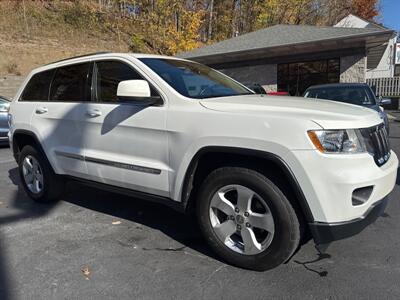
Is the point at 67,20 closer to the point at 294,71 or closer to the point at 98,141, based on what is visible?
the point at 294,71

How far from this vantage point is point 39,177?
5109 millimetres

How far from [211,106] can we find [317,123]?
0.90 metres

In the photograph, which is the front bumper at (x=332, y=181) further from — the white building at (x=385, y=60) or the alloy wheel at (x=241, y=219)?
the white building at (x=385, y=60)

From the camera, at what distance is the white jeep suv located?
282cm

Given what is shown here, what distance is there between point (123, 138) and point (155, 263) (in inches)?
47.6

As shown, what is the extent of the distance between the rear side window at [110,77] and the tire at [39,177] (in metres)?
1.38

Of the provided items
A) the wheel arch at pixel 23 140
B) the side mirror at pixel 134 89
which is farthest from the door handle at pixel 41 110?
the side mirror at pixel 134 89

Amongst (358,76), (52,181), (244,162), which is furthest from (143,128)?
(358,76)

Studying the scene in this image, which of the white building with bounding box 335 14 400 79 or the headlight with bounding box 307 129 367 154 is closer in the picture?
the headlight with bounding box 307 129 367 154

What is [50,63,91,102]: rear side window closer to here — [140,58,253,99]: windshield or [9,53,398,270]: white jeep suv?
[9,53,398,270]: white jeep suv

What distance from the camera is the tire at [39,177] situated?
4930mm

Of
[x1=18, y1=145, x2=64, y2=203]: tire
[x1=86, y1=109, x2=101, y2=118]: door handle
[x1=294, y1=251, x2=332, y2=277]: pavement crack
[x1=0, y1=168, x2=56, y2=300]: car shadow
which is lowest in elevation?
[x1=0, y1=168, x2=56, y2=300]: car shadow

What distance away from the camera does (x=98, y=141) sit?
160 inches

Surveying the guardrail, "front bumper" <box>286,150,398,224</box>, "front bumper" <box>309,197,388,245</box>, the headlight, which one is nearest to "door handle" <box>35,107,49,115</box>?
"front bumper" <box>286,150,398,224</box>
